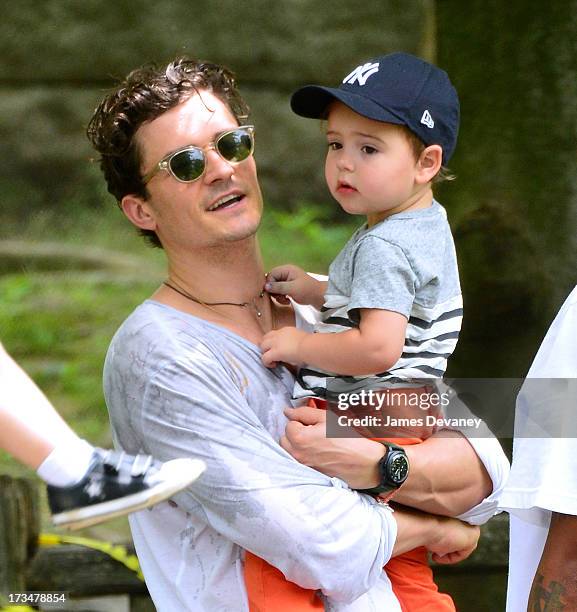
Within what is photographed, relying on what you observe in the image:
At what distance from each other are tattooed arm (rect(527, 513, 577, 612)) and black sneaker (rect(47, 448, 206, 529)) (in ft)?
2.15

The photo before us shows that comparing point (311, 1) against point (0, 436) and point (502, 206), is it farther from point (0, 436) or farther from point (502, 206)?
point (0, 436)

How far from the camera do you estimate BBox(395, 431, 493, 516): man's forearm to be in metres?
2.68

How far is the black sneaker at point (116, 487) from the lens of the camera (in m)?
2.32

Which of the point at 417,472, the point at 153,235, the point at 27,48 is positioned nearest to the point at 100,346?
the point at 27,48

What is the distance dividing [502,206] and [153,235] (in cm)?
126

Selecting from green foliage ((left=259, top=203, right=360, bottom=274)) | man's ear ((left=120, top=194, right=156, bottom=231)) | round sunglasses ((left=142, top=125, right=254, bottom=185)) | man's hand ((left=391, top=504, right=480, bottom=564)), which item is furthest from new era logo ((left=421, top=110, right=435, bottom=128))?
green foliage ((left=259, top=203, right=360, bottom=274))

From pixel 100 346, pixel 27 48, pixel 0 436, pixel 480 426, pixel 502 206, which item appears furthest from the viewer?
pixel 27 48

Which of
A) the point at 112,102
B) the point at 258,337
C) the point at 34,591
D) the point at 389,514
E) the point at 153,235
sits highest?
the point at 112,102

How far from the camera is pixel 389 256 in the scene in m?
2.63

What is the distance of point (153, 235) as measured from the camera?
299cm

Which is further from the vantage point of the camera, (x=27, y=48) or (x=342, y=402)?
(x=27, y=48)

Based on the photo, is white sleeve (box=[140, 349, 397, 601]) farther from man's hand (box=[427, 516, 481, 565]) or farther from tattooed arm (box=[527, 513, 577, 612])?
tattooed arm (box=[527, 513, 577, 612])

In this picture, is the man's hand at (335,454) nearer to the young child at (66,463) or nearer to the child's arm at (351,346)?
the child's arm at (351,346)

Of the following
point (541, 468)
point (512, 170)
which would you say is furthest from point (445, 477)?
point (512, 170)
